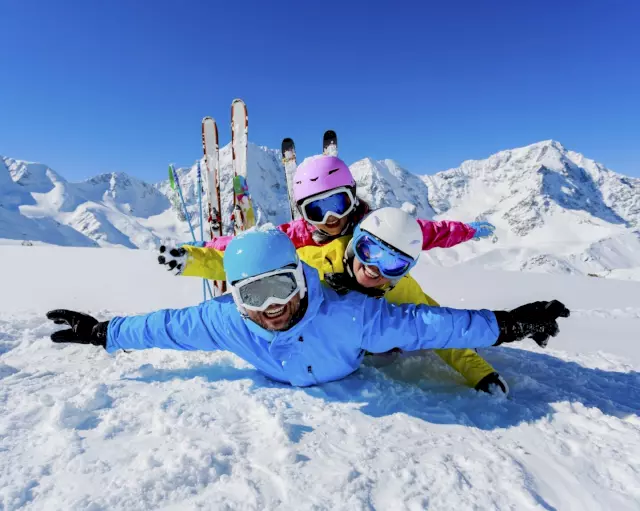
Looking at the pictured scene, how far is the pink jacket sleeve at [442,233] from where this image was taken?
440 cm

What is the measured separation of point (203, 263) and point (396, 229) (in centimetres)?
161

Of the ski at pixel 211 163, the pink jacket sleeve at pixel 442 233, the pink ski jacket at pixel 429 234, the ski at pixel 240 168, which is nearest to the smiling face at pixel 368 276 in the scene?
the pink ski jacket at pixel 429 234

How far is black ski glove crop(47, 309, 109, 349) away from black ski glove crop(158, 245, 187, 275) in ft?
2.12

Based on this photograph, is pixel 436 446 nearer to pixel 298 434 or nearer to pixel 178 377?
pixel 298 434

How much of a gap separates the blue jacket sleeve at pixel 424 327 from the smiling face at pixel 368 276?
0.37m

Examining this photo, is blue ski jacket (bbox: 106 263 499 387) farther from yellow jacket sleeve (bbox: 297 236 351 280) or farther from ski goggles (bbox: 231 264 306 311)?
yellow jacket sleeve (bbox: 297 236 351 280)

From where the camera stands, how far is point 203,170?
28.6 feet

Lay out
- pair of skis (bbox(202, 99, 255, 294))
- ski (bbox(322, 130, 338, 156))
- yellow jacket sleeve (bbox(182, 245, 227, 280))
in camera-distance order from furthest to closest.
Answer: pair of skis (bbox(202, 99, 255, 294)) → ski (bbox(322, 130, 338, 156)) → yellow jacket sleeve (bbox(182, 245, 227, 280))

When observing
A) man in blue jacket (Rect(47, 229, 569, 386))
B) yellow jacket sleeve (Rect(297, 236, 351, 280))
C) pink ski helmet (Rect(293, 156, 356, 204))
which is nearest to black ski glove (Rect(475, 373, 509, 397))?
man in blue jacket (Rect(47, 229, 569, 386))

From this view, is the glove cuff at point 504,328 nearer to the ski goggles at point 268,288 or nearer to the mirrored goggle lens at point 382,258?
the mirrored goggle lens at point 382,258

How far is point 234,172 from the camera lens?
909 centimetres

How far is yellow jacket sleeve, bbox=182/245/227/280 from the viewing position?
131 inches

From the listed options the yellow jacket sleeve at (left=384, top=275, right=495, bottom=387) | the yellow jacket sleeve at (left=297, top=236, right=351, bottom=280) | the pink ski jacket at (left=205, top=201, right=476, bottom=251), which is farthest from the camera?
the pink ski jacket at (left=205, top=201, right=476, bottom=251)

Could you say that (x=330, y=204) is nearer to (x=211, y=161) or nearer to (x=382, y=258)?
(x=382, y=258)
